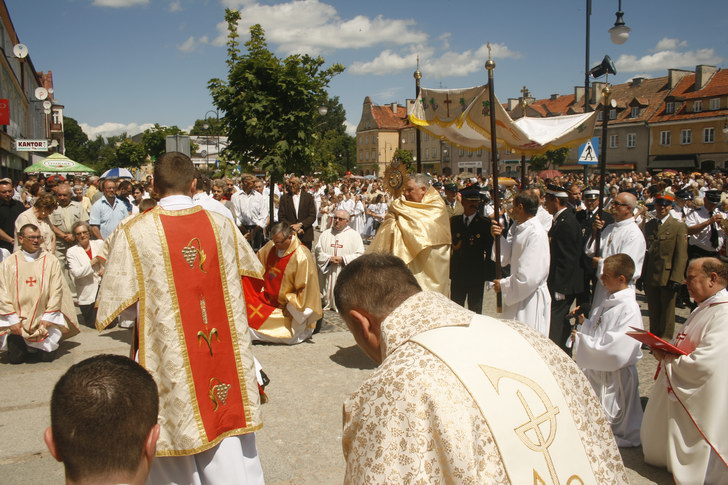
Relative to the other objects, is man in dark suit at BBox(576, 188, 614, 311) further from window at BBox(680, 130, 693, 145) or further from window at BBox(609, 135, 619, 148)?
window at BBox(609, 135, 619, 148)

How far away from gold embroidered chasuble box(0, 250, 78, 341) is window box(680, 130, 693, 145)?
2177 inches

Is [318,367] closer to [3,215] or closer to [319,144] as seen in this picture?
[319,144]

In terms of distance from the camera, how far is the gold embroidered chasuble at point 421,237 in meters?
6.60

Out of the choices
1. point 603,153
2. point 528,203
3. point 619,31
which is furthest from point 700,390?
point 619,31

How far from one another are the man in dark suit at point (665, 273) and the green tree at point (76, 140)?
121464mm

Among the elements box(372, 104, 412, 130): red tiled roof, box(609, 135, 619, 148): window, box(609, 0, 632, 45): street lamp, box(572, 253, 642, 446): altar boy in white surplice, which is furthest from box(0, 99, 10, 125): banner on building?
box(372, 104, 412, 130): red tiled roof

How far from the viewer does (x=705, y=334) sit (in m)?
3.94

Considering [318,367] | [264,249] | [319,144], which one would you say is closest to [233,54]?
[319,144]

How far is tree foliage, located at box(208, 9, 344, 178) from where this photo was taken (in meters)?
8.57

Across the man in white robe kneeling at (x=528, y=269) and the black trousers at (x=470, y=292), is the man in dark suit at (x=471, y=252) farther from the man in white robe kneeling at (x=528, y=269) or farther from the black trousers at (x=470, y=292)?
the man in white robe kneeling at (x=528, y=269)

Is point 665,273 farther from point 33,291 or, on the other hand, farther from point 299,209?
point 33,291

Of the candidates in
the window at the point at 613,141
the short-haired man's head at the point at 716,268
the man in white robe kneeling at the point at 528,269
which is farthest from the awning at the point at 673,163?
the short-haired man's head at the point at 716,268

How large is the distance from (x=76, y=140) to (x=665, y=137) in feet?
392

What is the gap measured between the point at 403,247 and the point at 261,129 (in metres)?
3.19
